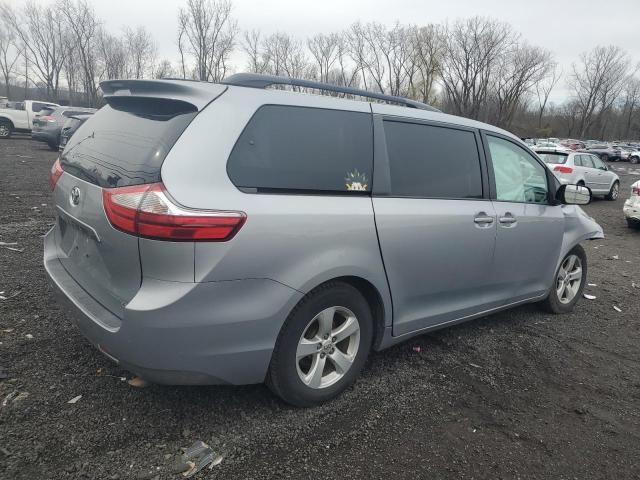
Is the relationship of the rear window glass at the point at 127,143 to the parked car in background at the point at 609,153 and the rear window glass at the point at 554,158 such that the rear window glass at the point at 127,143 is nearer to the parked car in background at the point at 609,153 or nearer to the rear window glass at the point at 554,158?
the rear window glass at the point at 554,158

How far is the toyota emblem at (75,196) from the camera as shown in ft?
8.53

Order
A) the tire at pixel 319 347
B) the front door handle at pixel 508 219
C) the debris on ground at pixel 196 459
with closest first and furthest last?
the debris on ground at pixel 196 459 → the tire at pixel 319 347 → the front door handle at pixel 508 219

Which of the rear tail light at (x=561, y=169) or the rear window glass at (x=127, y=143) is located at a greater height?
the rear window glass at (x=127, y=143)

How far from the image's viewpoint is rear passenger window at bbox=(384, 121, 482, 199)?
3051 mm

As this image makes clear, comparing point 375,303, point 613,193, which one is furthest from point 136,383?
point 613,193

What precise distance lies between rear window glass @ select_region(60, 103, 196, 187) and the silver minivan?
0.04ft

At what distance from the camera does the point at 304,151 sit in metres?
2.59

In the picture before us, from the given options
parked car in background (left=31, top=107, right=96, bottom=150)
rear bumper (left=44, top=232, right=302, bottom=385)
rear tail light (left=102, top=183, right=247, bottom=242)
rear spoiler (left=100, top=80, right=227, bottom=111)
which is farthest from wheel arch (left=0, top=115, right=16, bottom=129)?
rear tail light (left=102, top=183, right=247, bottom=242)

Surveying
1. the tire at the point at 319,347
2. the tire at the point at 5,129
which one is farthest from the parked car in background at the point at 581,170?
the tire at the point at 5,129

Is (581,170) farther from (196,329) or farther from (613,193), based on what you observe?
(196,329)

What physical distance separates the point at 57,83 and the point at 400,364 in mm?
64629

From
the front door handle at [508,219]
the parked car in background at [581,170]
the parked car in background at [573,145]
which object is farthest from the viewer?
the parked car in background at [573,145]

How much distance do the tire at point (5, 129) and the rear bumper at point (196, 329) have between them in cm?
2566

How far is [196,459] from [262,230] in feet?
3.84
